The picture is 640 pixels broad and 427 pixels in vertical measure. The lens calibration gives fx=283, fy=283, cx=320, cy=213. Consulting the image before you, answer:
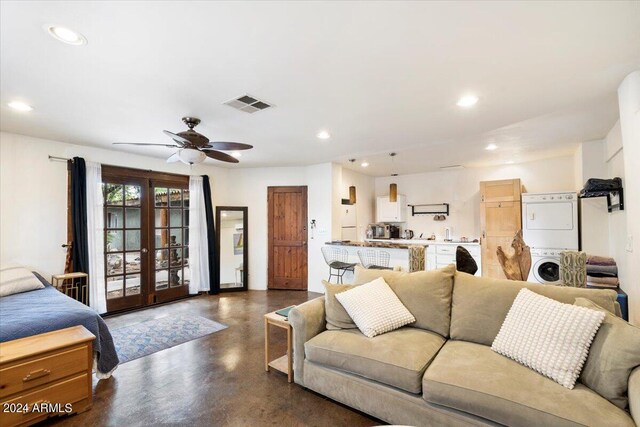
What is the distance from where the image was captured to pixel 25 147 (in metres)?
3.72

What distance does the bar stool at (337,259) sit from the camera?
4.73 metres

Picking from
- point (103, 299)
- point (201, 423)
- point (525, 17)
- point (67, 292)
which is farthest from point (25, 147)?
point (525, 17)

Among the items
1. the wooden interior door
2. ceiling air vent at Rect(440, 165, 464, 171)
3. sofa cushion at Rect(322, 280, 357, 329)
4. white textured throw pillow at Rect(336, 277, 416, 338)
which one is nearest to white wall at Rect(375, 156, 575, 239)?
ceiling air vent at Rect(440, 165, 464, 171)

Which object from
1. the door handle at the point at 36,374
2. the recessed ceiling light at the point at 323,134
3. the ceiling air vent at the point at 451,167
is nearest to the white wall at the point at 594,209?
the ceiling air vent at the point at 451,167

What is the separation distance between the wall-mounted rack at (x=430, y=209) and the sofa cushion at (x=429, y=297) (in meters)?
4.48

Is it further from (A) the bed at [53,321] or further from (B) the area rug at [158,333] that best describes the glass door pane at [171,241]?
(A) the bed at [53,321]

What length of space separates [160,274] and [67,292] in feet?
4.24

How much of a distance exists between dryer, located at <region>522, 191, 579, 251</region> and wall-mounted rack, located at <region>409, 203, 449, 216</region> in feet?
6.07

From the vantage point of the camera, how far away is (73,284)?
155 inches

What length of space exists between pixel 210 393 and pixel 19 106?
10.8 feet

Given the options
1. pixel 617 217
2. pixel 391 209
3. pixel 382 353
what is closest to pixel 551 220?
pixel 617 217

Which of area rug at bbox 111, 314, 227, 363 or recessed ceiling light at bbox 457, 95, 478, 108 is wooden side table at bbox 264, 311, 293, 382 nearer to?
area rug at bbox 111, 314, 227, 363

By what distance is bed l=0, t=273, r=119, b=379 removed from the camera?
2.23 m

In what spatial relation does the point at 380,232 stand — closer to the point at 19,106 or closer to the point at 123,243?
the point at 123,243
